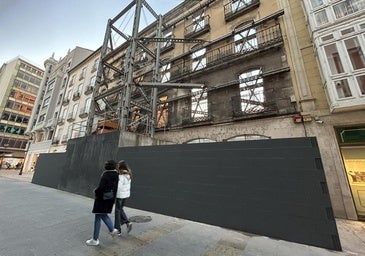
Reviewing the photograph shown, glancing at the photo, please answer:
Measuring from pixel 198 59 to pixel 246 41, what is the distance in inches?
137

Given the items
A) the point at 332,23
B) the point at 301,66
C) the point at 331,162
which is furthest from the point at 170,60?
the point at 331,162

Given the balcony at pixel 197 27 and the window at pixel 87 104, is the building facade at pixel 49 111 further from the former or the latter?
the balcony at pixel 197 27

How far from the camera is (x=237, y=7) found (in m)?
11.5

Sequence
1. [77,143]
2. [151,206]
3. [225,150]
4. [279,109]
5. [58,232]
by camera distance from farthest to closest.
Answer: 1. [77,143]
2. [279,109]
3. [151,206]
4. [225,150]
5. [58,232]

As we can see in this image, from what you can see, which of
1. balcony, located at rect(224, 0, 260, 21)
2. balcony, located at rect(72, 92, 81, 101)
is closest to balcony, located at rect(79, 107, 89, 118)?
balcony, located at rect(72, 92, 81, 101)

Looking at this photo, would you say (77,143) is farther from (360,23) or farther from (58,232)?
(360,23)

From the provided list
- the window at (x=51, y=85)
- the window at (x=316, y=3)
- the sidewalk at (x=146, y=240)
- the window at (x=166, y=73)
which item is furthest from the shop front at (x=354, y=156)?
the window at (x=51, y=85)

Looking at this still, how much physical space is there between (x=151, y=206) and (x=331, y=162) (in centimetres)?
761

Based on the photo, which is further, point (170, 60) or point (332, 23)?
point (170, 60)

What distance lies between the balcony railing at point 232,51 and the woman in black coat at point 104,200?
949cm

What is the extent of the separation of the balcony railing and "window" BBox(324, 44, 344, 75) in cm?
237

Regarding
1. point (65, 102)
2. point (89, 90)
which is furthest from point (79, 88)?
point (89, 90)

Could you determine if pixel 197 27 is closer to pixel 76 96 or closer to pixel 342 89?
pixel 342 89

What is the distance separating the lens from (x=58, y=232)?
4.26 metres
